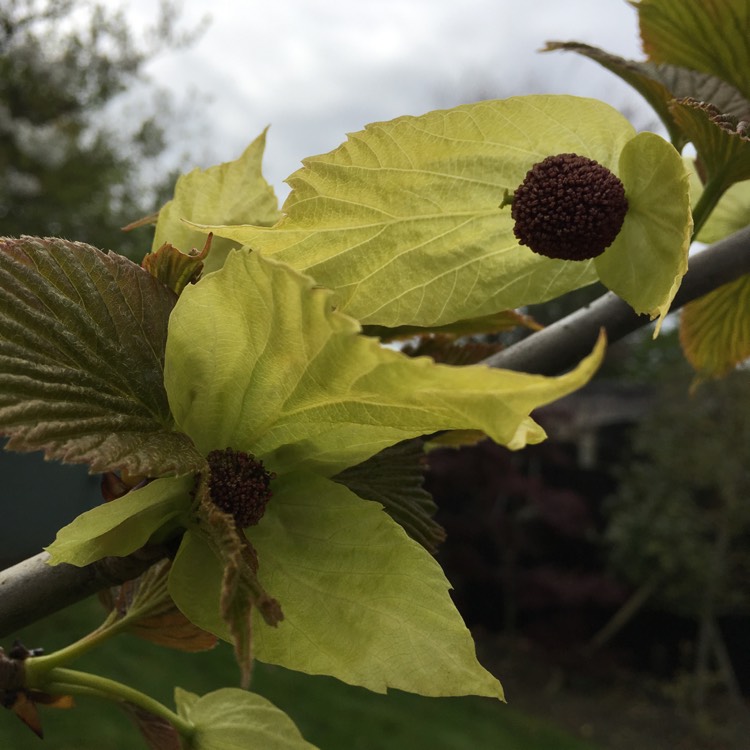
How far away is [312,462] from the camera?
0.21m

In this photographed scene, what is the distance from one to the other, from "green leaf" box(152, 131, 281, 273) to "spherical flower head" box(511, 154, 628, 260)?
0.29 feet

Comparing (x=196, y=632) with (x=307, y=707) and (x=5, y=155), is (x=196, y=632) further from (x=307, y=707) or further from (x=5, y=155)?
(x=5, y=155)

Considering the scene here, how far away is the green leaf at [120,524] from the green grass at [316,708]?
3.01 metres

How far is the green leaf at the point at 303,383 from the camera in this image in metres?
0.15

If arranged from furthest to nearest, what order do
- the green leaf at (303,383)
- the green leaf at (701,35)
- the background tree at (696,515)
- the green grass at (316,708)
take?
the background tree at (696,515) → the green grass at (316,708) → the green leaf at (701,35) → the green leaf at (303,383)

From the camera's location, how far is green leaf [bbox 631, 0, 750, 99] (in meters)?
0.26

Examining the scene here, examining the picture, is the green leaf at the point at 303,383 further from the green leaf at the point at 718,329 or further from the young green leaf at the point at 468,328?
the green leaf at the point at 718,329

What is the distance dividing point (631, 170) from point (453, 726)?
4003mm

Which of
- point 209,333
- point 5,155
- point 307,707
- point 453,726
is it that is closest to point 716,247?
point 209,333

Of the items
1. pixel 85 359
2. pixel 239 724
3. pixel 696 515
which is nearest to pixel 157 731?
pixel 239 724

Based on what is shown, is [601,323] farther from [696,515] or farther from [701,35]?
[696,515]

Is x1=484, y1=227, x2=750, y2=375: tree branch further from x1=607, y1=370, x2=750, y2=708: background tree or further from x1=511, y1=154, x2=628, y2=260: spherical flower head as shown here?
x1=607, y1=370, x2=750, y2=708: background tree

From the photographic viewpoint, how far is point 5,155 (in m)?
5.57

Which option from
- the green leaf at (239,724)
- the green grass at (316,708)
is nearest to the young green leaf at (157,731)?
the green leaf at (239,724)
